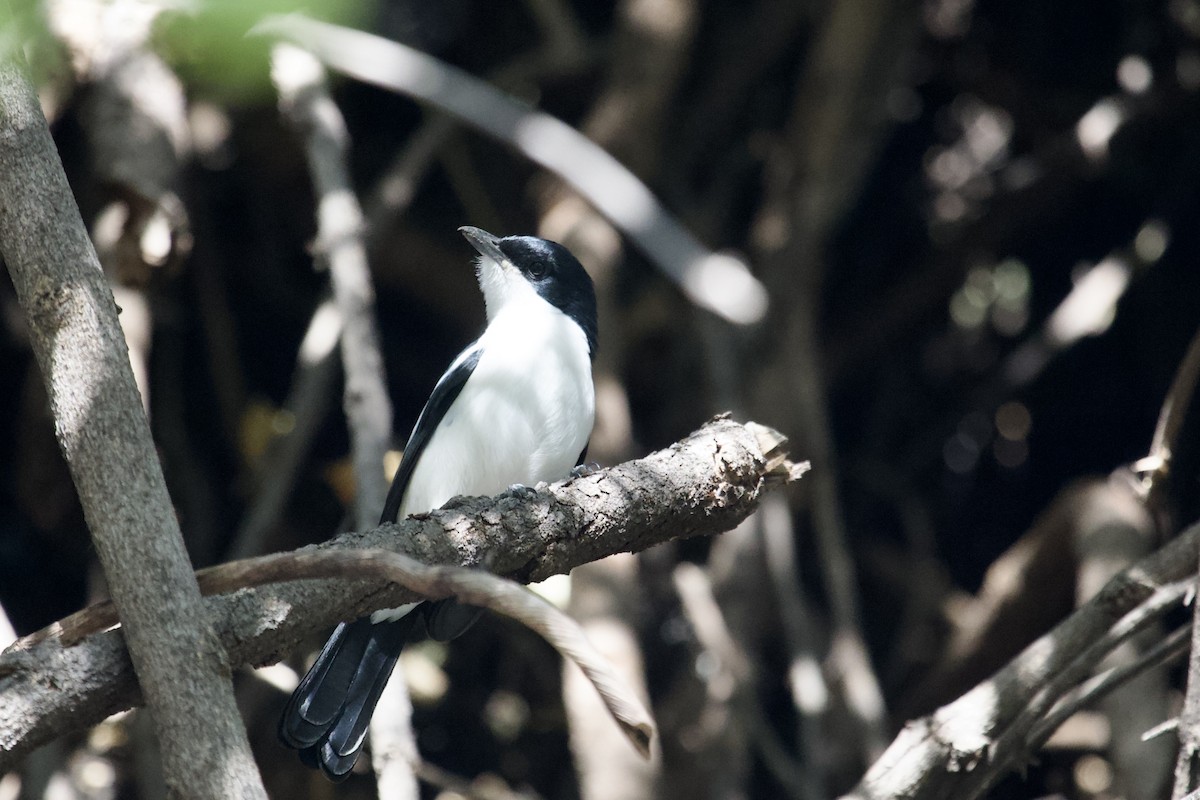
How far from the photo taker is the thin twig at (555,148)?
2.62 metres

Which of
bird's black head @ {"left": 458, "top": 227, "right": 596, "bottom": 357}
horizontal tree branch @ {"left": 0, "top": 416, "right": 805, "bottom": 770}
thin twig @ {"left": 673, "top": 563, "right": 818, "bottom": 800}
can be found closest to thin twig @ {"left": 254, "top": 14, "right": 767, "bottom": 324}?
horizontal tree branch @ {"left": 0, "top": 416, "right": 805, "bottom": 770}

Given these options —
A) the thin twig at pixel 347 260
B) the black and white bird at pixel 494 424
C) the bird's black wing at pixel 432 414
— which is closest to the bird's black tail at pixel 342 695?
the black and white bird at pixel 494 424

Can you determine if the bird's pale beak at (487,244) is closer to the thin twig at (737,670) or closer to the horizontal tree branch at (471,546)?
the thin twig at (737,670)

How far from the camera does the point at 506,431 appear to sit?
324 centimetres

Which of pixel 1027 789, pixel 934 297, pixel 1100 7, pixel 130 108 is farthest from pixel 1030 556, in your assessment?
pixel 130 108

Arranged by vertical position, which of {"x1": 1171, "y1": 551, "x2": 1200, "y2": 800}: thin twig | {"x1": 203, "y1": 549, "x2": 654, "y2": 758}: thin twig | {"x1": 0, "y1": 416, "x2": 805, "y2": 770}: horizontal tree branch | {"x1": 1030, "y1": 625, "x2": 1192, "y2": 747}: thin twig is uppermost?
{"x1": 0, "y1": 416, "x2": 805, "y2": 770}: horizontal tree branch

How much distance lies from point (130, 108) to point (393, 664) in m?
1.83

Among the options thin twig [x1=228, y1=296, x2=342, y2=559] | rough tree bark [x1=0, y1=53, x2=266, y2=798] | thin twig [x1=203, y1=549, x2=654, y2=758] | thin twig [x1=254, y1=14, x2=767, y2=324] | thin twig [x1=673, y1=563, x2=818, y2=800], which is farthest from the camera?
thin twig [x1=673, y1=563, x2=818, y2=800]

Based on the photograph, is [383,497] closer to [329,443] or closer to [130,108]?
[130,108]

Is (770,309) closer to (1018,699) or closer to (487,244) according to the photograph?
(487,244)

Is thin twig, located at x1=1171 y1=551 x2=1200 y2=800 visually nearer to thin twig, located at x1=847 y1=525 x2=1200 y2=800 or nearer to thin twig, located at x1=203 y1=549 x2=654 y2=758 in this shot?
thin twig, located at x1=847 y1=525 x2=1200 y2=800

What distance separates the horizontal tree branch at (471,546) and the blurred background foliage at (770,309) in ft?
4.91

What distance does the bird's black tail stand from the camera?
8.12ft

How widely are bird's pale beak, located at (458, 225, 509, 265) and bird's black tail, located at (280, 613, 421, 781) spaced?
1417 millimetres
